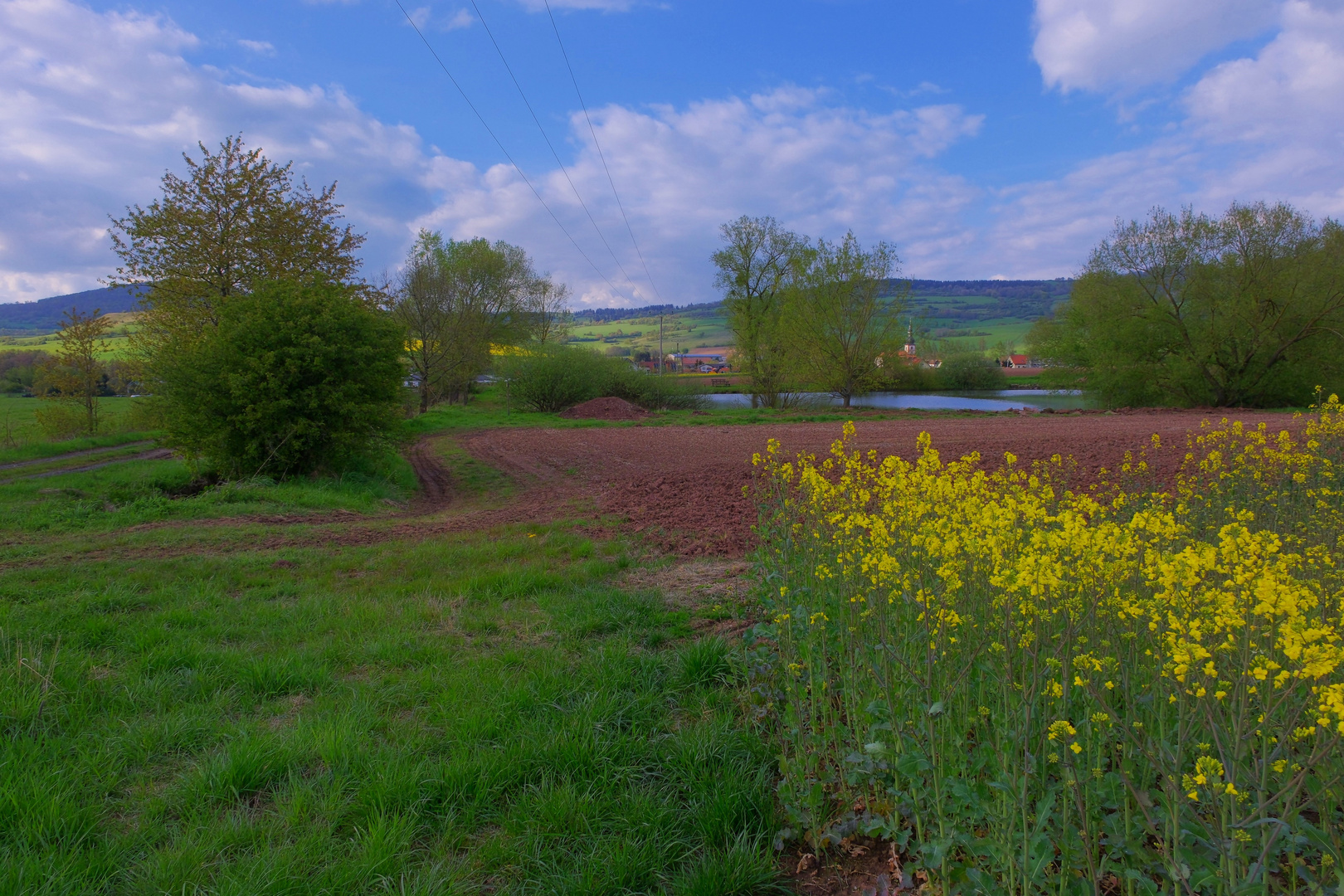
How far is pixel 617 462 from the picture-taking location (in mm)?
16875

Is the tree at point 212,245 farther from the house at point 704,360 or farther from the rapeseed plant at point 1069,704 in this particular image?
the house at point 704,360

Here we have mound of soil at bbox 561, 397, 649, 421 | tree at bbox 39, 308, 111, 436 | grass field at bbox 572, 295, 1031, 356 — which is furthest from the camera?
grass field at bbox 572, 295, 1031, 356

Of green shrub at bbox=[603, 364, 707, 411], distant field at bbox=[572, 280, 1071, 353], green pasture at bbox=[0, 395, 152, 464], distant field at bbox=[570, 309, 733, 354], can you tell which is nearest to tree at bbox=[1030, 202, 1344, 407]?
green shrub at bbox=[603, 364, 707, 411]

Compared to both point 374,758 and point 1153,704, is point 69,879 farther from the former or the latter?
point 1153,704

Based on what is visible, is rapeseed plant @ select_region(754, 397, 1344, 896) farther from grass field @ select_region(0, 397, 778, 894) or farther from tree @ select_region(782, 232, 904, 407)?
tree @ select_region(782, 232, 904, 407)

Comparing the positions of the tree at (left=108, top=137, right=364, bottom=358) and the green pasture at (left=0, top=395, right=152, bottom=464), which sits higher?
the tree at (left=108, top=137, right=364, bottom=358)

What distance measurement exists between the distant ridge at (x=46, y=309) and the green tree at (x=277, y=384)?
16439 cm

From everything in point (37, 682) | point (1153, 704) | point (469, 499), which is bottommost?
point (469, 499)

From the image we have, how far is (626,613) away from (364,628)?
1992mm

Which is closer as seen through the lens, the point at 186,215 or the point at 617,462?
the point at 617,462

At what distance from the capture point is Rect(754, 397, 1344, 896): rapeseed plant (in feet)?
6.07

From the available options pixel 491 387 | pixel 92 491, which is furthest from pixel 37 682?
pixel 491 387

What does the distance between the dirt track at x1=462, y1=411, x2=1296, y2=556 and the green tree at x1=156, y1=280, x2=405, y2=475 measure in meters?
3.99

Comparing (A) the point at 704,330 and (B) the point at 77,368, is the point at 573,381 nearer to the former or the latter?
(B) the point at 77,368
